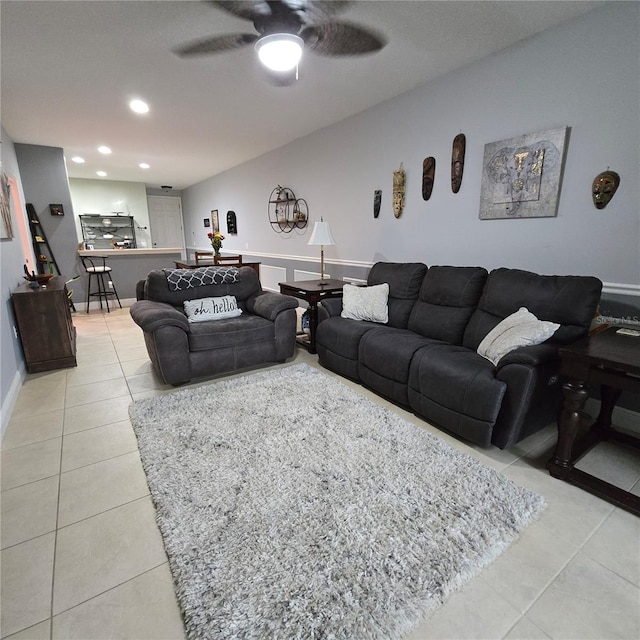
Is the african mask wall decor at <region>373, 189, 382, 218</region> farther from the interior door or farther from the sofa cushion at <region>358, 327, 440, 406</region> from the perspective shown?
the interior door

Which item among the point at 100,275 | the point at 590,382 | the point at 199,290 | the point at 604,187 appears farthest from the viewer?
the point at 100,275

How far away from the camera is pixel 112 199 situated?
28.0 feet

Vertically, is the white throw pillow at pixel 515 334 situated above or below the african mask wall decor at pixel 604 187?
below

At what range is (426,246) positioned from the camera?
3352 mm

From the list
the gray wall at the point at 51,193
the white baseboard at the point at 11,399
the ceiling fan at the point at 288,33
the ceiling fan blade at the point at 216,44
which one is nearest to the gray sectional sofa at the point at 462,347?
the ceiling fan at the point at 288,33

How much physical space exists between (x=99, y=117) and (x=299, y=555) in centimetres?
482

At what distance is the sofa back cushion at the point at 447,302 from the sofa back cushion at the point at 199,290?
177cm

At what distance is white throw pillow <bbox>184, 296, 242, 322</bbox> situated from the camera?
3186mm

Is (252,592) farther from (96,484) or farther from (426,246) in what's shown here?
(426,246)

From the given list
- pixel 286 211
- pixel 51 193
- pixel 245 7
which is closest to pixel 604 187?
pixel 245 7

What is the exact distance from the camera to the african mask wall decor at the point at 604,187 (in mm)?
2100

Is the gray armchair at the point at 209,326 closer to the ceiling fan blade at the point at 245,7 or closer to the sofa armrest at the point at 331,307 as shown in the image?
the sofa armrest at the point at 331,307

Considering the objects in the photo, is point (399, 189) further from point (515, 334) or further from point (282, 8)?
point (515, 334)

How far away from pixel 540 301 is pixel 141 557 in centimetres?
255
